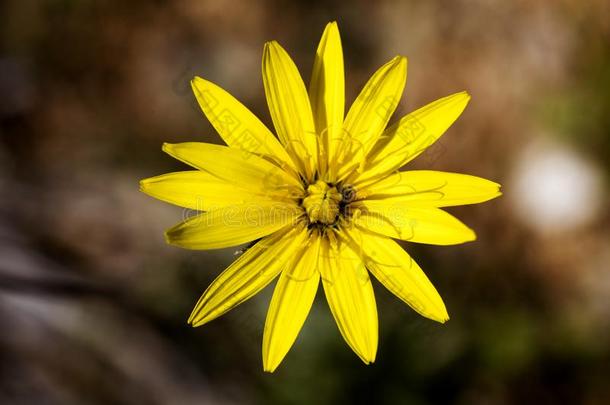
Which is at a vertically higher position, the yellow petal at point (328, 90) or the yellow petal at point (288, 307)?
the yellow petal at point (328, 90)

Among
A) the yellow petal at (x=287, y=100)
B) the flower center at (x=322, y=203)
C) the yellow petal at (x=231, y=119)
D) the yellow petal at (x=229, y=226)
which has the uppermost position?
the yellow petal at (x=287, y=100)

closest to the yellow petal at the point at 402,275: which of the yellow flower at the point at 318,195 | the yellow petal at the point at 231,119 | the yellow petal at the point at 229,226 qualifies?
the yellow flower at the point at 318,195

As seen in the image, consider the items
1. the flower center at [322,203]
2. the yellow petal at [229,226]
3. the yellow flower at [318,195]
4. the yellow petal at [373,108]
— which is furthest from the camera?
the flower center at [322,203]

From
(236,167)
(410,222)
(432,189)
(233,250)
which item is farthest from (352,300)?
(233,250)

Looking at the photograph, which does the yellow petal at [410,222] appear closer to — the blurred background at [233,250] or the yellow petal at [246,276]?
the yellow petal at [246,276]

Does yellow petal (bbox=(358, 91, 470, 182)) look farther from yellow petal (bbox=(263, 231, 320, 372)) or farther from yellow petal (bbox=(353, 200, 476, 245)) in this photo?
yellow petal (bbox=(263, 231, 320, 372))

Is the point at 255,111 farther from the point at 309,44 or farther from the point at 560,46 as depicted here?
the point at 560,46

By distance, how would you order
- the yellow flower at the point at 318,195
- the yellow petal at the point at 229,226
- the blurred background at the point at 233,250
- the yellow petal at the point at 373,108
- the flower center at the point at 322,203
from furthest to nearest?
the blurred background at the point at 233,250, the flower center at the point at 322,203, the yellow petal at the point at 373,108, the yellow flower at the point at 318,195, the yellow petal at the point at 229,226

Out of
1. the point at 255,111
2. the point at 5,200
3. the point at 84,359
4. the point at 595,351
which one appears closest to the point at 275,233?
the point at 255,111
